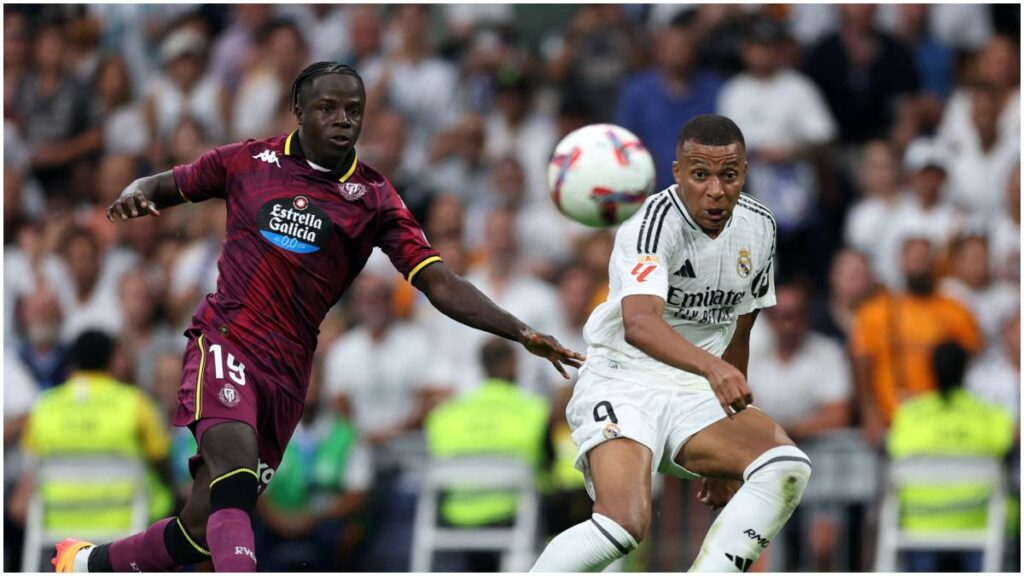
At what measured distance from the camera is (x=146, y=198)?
755cm

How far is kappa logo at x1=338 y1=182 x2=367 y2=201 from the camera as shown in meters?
7.53

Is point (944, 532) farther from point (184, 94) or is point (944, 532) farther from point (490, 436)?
point (184, 94)

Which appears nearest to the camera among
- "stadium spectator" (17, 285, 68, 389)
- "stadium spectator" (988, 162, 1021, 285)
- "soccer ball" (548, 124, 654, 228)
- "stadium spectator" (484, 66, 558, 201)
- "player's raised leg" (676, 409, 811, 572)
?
"player's raised leg" (676, 409, 811, 572)

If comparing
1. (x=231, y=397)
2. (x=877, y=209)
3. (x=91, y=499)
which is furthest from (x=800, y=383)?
(x=231, y=397)

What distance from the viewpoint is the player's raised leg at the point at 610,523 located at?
6996mm

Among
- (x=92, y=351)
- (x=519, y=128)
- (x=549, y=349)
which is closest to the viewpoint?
(x=549, y=349)

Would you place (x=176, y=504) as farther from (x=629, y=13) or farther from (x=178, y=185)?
(x=629, y=13)

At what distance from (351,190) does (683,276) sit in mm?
1474

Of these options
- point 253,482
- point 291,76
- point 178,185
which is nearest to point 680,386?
point 253,482

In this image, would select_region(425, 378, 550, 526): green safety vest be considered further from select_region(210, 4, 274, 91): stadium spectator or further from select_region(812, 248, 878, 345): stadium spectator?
select_region(210, 4, 274, 91): stadium spectator

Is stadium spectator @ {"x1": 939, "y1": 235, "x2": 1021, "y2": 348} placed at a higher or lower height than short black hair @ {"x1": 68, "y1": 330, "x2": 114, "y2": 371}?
higher

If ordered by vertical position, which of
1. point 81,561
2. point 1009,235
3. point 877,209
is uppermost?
point 877,209

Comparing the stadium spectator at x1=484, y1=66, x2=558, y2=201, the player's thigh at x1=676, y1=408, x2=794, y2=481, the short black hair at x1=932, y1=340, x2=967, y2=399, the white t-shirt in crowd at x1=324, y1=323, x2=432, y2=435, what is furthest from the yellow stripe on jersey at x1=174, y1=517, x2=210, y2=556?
the stadium spectator at x1=484, y1=66, x2=558, y2=201

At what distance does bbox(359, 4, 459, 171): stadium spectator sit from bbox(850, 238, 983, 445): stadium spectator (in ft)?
13.5
